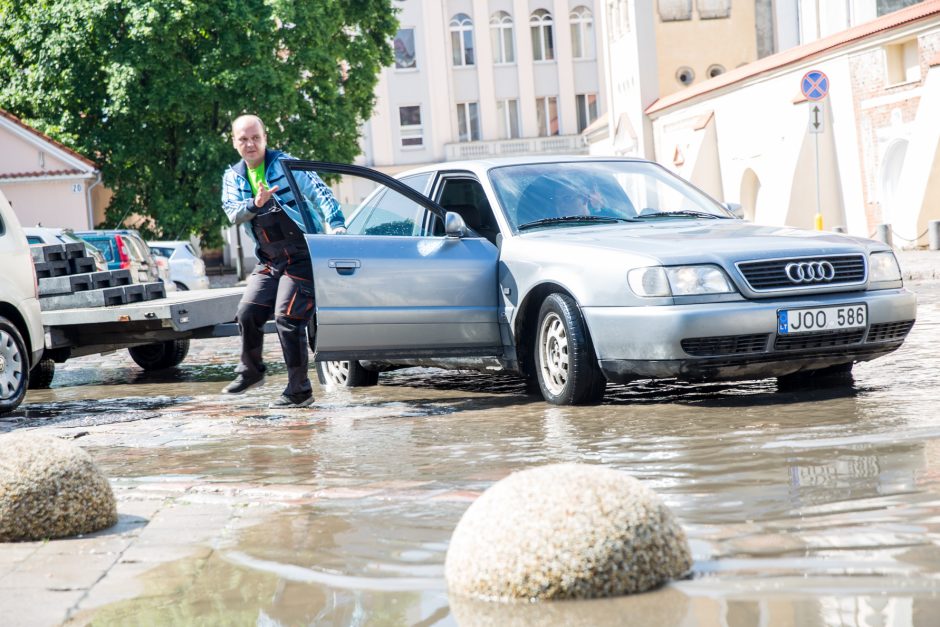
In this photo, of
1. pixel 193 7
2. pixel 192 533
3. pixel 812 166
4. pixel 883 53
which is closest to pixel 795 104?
pixel 812 166

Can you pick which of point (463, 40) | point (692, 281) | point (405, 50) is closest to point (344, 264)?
point (692, 281)

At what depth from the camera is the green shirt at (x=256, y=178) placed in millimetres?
8808

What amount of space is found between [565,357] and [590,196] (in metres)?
1.46

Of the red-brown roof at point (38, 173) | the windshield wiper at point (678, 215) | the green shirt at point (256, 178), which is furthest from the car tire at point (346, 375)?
the red-brown roof at point (38, 173)

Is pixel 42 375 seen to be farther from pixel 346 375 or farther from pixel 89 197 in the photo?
pixel 89 197

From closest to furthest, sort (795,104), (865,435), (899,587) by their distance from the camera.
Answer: (899,587)
(865,435)
(795,104)

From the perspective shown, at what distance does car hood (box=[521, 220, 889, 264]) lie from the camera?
7504 mm

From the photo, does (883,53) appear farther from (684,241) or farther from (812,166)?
(684,241)

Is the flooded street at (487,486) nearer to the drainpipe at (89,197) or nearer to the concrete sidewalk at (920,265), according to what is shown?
the concrete sidewalk at (920,265)

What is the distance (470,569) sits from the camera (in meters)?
3.86

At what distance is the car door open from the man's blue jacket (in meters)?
0.15

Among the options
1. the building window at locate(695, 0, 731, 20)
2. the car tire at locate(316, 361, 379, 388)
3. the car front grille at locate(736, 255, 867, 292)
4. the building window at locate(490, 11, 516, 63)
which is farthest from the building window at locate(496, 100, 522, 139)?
the car front grille at locate(736, 255, 867, 292)

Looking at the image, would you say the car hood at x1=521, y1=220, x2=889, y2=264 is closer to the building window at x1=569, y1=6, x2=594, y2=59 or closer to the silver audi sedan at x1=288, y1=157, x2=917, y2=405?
the silver audi sedan at x1=288, y1=157, x2=917, y2=405

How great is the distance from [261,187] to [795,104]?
26.2m
